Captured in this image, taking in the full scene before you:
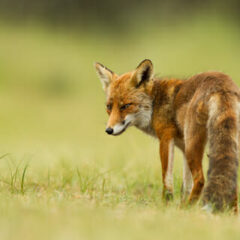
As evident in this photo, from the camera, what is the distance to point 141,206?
491 cm

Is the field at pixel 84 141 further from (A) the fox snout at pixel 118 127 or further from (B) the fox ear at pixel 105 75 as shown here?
(B) the fox ear at pixel 105 75

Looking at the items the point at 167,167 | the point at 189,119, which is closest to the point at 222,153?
the point at 189,119

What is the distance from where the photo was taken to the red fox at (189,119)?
15.3 ft

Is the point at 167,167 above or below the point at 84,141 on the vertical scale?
above

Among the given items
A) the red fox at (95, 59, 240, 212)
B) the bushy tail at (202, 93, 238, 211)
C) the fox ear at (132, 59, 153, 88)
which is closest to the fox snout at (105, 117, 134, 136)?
the red fox at (95, 59, 240, 212)

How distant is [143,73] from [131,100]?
432mm

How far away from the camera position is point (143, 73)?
6.53 metres

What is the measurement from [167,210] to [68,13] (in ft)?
90.6

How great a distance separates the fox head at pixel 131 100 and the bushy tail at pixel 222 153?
1.35 meters

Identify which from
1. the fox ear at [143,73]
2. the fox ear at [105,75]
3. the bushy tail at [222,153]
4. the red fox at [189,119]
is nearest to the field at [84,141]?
the bushy tail at [222,153]

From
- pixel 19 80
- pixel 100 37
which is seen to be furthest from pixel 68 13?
pixel 19 80

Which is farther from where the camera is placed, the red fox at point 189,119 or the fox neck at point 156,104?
the fox neck at point 156,104

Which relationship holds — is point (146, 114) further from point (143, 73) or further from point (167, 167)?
point (167, 167)

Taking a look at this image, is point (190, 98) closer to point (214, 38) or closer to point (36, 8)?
point (214, 38)
